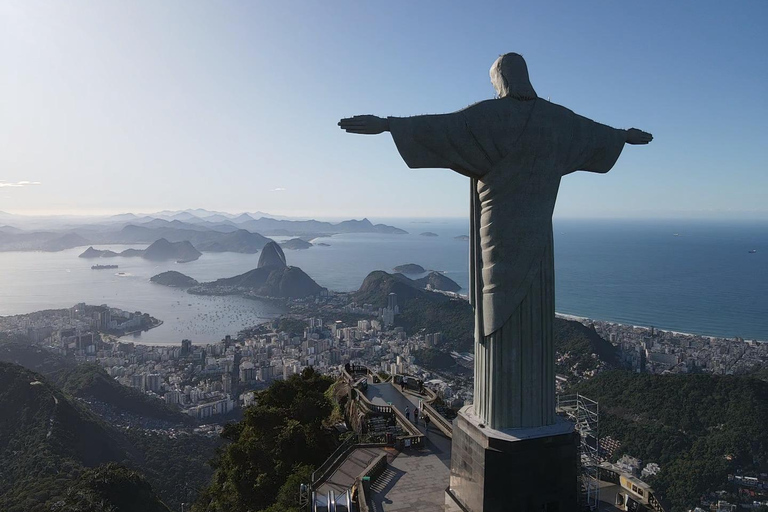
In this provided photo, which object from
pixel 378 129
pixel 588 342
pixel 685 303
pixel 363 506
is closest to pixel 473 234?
pixel 378 129

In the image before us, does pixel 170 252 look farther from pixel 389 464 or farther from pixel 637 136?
pixel 637 136

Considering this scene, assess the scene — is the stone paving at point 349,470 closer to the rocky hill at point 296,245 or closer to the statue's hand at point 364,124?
the statue's hand at point 364,124

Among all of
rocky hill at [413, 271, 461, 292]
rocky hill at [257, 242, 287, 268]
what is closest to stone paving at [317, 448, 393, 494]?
rocky hill at [413, 271, 461, 292]

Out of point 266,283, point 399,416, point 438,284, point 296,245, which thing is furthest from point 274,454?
point 296,245

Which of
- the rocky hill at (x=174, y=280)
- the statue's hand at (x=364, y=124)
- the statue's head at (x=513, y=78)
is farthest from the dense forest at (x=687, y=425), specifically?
the rocky hill at (x=174, y=280)

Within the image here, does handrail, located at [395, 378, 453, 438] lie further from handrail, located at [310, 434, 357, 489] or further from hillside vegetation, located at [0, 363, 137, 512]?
hillside vegetation, located at [0, 363, 137, 512]

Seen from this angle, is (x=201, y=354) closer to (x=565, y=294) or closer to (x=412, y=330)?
(x=412, y=330)
